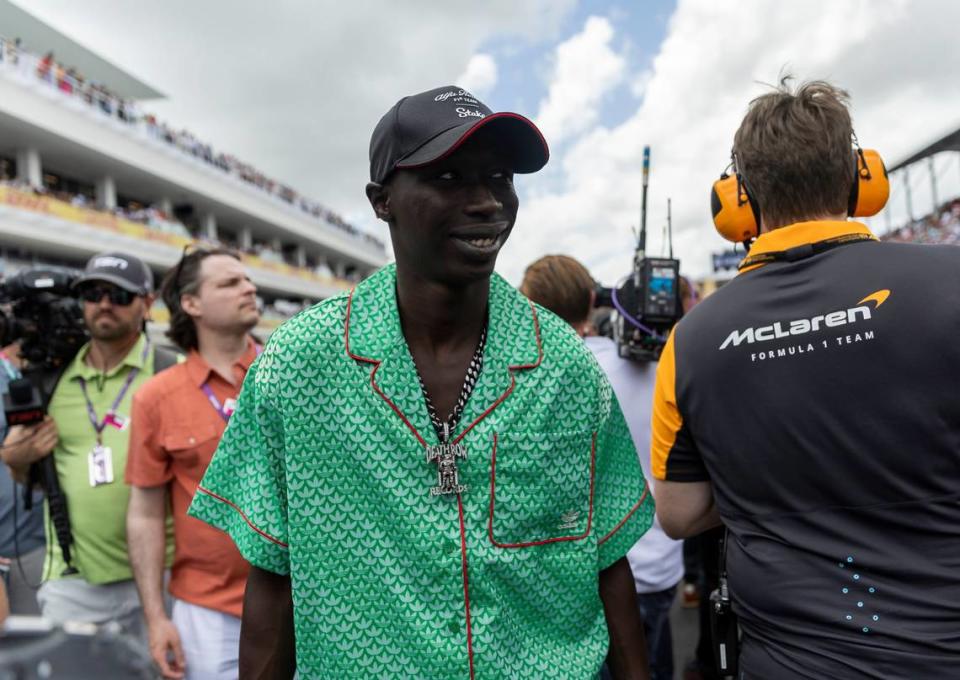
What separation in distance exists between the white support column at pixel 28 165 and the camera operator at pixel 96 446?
23.9 metres

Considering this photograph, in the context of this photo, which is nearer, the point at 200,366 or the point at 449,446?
the point at 449,446

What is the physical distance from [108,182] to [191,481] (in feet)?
92.3

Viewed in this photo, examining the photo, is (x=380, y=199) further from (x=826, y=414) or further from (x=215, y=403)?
(x=215, y=403)

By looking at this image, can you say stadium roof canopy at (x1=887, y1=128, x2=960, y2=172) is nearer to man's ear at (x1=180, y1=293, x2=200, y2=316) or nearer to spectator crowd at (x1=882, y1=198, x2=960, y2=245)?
spectator crowd at (x1=882, y1=198, x2=960, y2=245)

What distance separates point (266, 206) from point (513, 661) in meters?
37.1

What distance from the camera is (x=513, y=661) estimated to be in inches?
51.6

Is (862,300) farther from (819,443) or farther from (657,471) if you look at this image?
(657,471)

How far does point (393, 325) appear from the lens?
4.55 feet

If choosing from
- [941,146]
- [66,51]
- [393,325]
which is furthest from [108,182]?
[941,146]

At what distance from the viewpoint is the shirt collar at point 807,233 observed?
148cm

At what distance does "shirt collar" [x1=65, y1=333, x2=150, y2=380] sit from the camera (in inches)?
111

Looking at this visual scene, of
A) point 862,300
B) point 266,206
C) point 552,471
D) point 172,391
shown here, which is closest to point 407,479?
point 552,471

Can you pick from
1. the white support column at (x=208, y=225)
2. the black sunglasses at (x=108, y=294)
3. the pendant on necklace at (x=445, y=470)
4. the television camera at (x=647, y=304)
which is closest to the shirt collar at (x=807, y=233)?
the pendant on necklace at (x=445, y=470)

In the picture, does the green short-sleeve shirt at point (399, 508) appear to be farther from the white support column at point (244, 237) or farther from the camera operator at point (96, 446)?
the white support column at point (244, 237)
